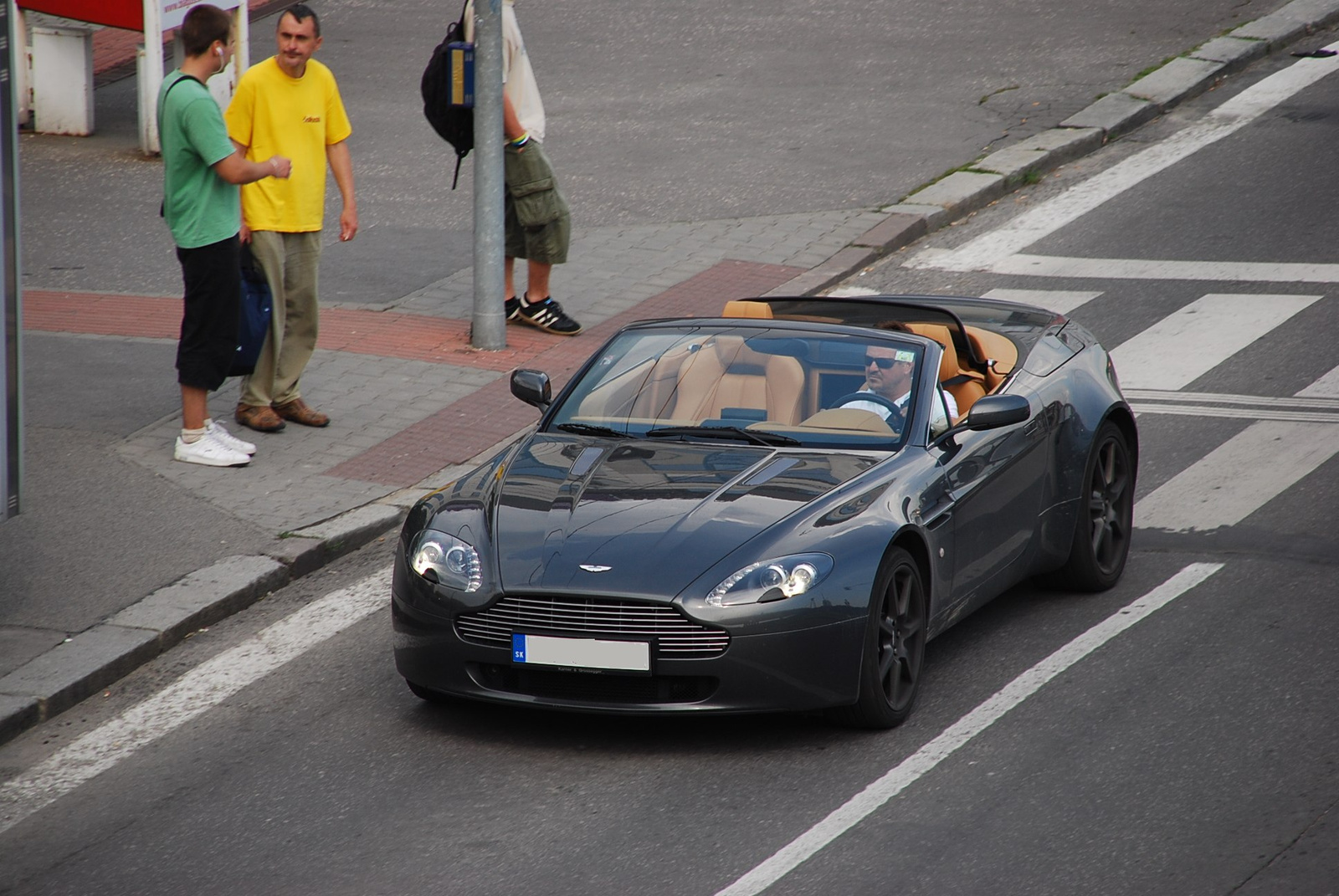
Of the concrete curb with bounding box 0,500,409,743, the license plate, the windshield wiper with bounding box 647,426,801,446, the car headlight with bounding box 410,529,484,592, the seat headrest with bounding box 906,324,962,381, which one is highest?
the seat headrest with bounding box 906,324,962,381

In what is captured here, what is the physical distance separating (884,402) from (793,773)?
5.48 ft

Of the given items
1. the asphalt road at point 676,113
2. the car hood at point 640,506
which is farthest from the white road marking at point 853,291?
the car hood at point 640,506

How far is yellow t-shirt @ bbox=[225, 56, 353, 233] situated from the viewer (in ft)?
30.9

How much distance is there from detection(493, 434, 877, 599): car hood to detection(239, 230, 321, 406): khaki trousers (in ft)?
9.88

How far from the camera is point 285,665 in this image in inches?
283

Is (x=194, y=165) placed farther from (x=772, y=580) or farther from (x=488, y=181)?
(x=772, y=580)

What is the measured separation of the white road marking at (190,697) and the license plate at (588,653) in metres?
1.53

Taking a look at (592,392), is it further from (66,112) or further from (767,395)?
(66,112)

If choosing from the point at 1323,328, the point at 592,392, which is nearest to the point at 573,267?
the point at 1323,328

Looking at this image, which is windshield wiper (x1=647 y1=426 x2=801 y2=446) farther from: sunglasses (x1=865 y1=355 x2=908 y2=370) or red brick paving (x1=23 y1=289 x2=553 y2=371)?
red brick paving (x1=23 y1=289 x2=553 y2=371)

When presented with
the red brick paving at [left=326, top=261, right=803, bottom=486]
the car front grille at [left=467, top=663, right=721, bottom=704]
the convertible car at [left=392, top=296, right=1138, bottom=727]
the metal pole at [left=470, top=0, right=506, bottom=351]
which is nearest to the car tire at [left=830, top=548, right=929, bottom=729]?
the convertible car at [left=392, top=296, right=1138, bottom=727]

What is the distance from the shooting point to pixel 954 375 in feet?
24.8

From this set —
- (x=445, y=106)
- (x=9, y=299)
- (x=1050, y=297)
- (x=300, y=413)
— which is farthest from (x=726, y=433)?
(x=1050, y=297)

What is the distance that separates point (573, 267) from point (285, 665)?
21.0 ft
